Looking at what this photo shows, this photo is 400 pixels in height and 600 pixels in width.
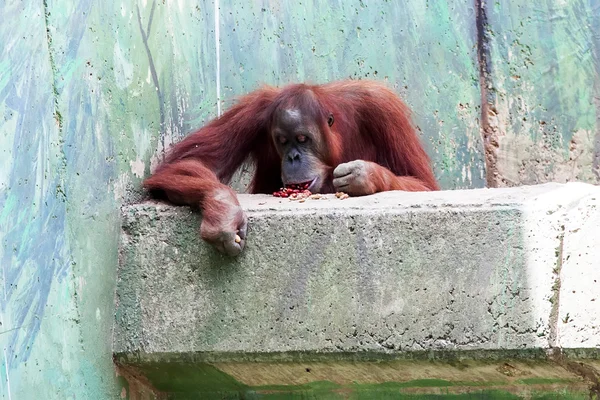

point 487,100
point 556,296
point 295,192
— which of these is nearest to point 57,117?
point 295,192

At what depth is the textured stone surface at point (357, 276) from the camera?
242 cm

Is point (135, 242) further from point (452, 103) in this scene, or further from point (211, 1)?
point (452, 103)

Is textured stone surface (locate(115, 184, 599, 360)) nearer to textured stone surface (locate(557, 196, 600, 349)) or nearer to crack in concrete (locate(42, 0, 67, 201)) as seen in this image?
textured stone surface (locate(557, 196, 600, 349))

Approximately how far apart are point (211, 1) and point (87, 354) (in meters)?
1.56

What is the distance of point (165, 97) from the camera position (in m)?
3.21

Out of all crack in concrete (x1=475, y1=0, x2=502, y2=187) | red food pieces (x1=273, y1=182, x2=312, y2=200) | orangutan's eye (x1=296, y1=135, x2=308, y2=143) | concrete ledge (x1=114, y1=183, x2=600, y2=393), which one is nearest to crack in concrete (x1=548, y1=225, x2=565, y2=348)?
concrete ledge (x1=114, y1=183, x2=600, y2=393)

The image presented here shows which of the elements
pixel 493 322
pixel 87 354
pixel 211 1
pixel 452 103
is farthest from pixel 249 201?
pixel 452 103

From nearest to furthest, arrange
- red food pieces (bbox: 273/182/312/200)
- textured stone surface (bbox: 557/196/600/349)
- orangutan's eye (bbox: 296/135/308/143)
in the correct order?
1. textured stone surface (bbox: 557/196/600/349)
2. red food pieces (bbox: 273/182/312/200)
3. orangutan's eye (bbox: 296/135/308/143)

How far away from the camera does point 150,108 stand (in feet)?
10.1

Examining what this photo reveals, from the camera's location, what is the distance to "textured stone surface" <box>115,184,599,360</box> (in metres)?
2.42

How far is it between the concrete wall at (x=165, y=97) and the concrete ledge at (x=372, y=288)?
0.18 meters

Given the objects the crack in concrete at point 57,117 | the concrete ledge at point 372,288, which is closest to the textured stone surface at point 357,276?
the concrete ledge at point 372,288

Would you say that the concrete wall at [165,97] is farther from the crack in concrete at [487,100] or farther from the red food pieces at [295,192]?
the red food pieces at [295,192]

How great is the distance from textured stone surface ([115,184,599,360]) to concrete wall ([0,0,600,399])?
0.15 m
